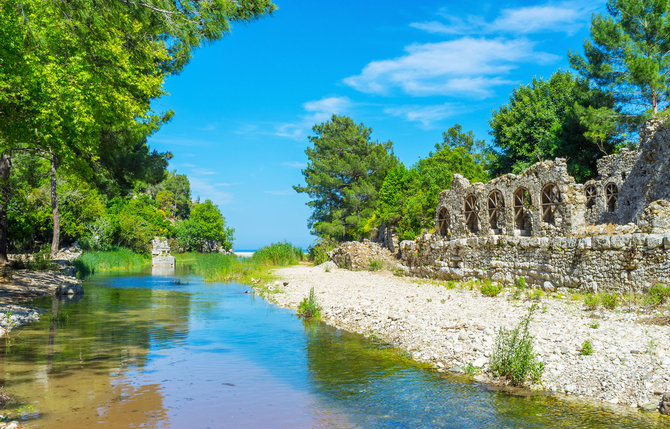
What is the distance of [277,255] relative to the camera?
35969 millimetres

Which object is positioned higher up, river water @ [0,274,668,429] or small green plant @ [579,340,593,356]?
small green plant @ [579,340,593,356]

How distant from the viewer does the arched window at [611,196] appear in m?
23.9

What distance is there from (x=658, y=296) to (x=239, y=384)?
359 inches

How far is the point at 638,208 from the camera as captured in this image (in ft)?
61.9

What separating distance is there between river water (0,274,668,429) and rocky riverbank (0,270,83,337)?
1.39 feet

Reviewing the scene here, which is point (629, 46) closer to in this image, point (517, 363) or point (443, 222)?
point (443, 222)

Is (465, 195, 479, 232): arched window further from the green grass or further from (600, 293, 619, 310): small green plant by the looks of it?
the green grass

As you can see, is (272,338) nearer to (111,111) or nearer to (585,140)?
(111,111)

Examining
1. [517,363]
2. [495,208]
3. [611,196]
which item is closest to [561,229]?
[495,208]

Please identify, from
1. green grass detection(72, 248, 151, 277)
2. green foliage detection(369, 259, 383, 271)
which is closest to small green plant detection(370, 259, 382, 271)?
green foliage detection(369, 259, 383, 271)

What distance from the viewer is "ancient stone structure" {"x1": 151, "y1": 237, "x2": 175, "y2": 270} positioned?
133ft

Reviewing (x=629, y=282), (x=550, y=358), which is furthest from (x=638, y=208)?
(x=550, y=358)

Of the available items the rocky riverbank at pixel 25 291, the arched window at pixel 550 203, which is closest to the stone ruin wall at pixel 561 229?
the arched window at pixel 550 203

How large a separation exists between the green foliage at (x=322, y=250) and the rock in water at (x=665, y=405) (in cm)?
2833
